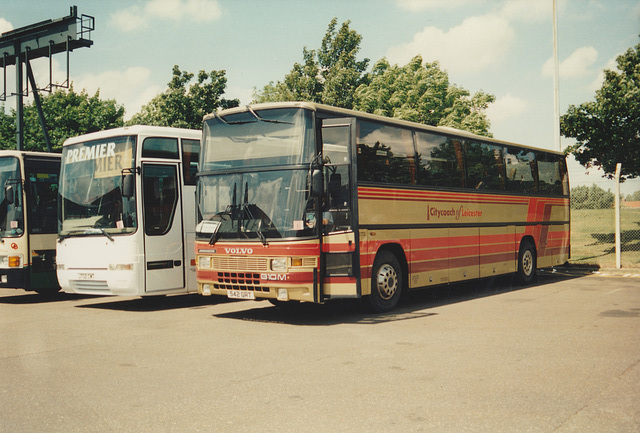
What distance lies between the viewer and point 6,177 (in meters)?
14.2

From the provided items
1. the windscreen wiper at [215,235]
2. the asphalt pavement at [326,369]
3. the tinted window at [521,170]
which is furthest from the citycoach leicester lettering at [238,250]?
the tinted window at [521,170]

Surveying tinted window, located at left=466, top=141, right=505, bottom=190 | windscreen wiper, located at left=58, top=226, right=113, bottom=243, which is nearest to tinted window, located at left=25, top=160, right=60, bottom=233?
windscreen wiper, located at left=58, top=226, right=113, bottom=243

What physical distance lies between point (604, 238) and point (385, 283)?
20.1 m

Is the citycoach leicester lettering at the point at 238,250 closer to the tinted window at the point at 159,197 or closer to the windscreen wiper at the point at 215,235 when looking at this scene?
the windscreen wiper at the point at 215,235

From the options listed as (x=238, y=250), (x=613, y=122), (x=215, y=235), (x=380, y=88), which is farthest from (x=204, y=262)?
(x=380, y=88)

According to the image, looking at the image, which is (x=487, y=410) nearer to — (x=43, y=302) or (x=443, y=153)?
(x=443, y=153)

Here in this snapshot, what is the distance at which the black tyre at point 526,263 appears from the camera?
1652 centimetres

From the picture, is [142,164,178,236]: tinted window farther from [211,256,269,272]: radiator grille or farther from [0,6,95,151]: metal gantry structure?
[0,6,95,151]: metal gantry structure

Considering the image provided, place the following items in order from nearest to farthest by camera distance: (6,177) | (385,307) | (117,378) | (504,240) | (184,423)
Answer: (184,423) < (117,378) < (385,307) < (6,177) < (504,240)

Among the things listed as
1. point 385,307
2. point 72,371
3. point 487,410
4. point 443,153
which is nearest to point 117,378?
point 72,371

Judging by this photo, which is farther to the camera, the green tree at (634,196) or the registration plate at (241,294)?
the green tree at (634,196)

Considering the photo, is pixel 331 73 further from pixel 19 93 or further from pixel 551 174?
pixel 551 174

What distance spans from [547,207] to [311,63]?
33979 mm

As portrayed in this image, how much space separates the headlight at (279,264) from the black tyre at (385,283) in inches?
70.7
